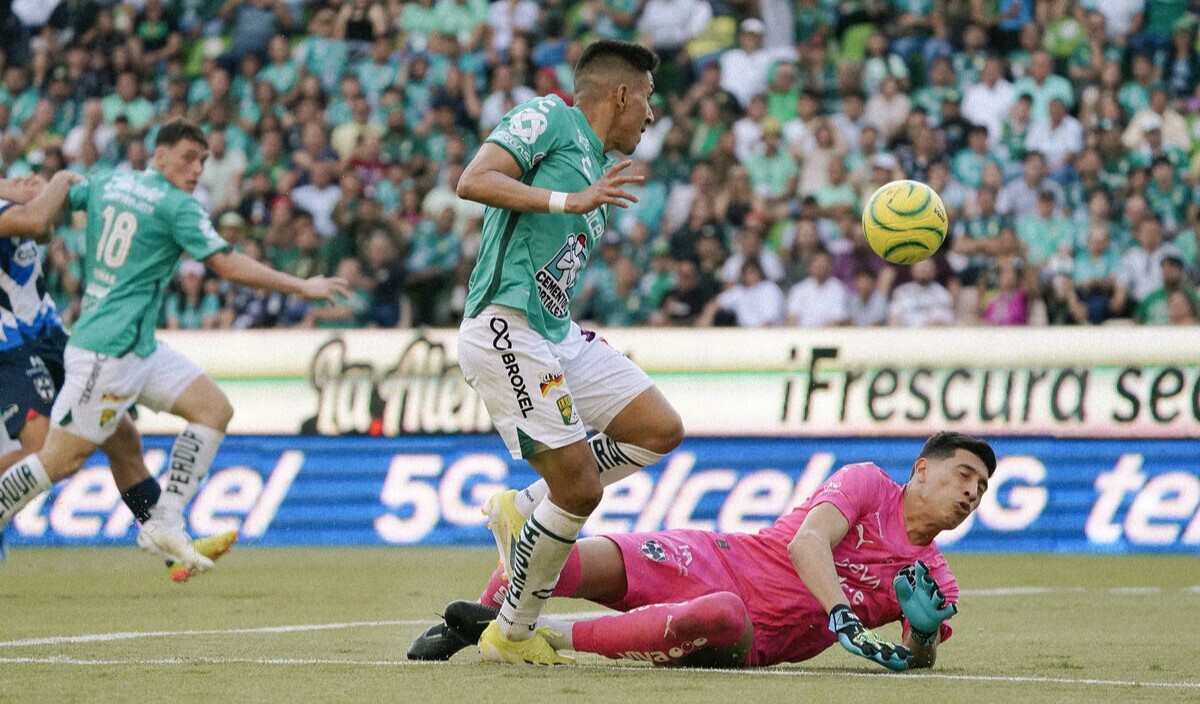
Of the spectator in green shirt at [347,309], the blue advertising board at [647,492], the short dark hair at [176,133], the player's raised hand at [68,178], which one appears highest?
the short dark hair at [176,133]

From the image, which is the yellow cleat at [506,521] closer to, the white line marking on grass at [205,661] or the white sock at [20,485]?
the white line marking on grass at [205,661]

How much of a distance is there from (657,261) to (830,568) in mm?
10119

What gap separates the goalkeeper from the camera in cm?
631

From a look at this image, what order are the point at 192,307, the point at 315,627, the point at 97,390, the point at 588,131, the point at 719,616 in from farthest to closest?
the point at 192,307
the point at 97,390
the point at 315,627
the point at 588,131
the point at 719,616

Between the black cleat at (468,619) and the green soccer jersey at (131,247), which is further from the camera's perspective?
the green soccer jersey at (131,247)

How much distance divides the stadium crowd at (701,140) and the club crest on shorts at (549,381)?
840cm

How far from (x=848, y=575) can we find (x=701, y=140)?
1149 cm

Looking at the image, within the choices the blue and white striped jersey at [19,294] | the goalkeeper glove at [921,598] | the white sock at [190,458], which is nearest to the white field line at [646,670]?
the goalkeeper glove at [921,598]

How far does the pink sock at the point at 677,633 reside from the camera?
631 cm

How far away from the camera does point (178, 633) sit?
26.5 feet

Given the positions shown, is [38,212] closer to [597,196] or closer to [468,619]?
[468,619]

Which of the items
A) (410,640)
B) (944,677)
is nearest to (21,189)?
(410,640)

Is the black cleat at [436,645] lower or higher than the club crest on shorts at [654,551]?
lower

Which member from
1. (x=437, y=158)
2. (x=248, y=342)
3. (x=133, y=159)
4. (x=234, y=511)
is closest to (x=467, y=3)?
(x=437, y=158)
